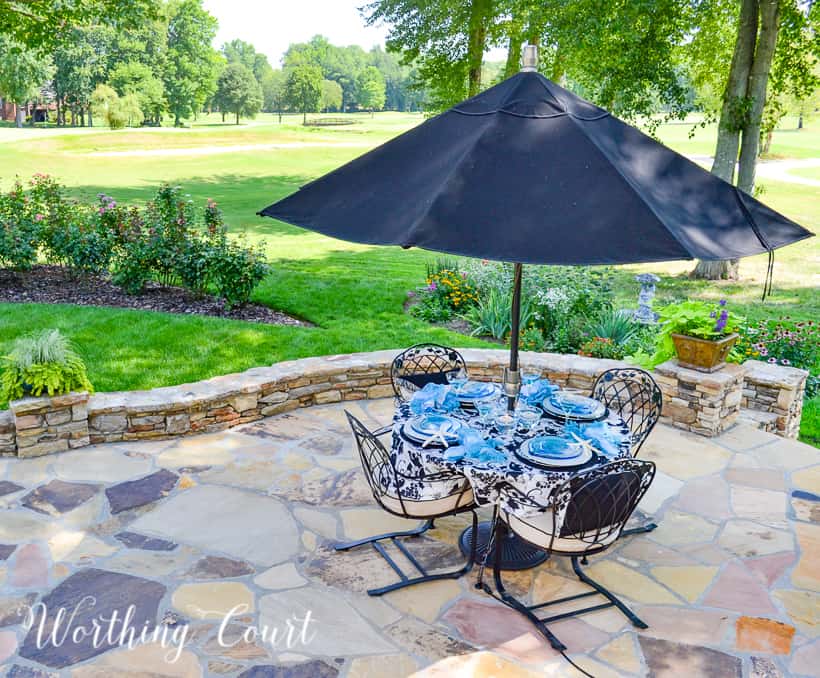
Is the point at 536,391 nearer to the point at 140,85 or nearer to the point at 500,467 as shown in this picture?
the point at 500,467

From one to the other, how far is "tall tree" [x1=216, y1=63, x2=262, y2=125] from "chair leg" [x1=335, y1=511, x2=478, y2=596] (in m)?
81.1

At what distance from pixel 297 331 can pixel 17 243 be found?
4542mm

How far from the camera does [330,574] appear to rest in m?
4.21

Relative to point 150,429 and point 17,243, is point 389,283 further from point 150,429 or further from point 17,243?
point 150,429

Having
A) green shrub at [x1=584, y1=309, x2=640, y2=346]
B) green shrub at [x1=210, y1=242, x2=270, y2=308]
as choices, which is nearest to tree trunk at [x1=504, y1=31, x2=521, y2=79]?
green shrub at [x1=584, y1=309, x2=640, y2=346]

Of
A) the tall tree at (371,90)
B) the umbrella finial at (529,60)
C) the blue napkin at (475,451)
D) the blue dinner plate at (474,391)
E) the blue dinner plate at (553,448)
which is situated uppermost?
the tall tree at (371,90)

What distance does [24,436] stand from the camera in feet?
18.2

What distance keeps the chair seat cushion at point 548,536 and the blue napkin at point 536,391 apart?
0.92 metres

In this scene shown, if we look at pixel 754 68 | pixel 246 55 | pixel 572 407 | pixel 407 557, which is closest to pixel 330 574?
pixel 407 557

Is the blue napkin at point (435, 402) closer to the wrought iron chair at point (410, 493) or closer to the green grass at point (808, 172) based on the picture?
the wrought iron chair at point (410, 493)

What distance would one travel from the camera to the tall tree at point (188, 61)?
68.2 metres

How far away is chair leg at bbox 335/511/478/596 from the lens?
13.4 feet

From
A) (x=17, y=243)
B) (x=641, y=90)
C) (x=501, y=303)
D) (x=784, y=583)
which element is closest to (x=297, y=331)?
(x=501, y=303)

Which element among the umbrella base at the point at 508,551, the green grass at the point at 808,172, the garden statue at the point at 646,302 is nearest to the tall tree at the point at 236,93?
the green grass at the point at 808,172
